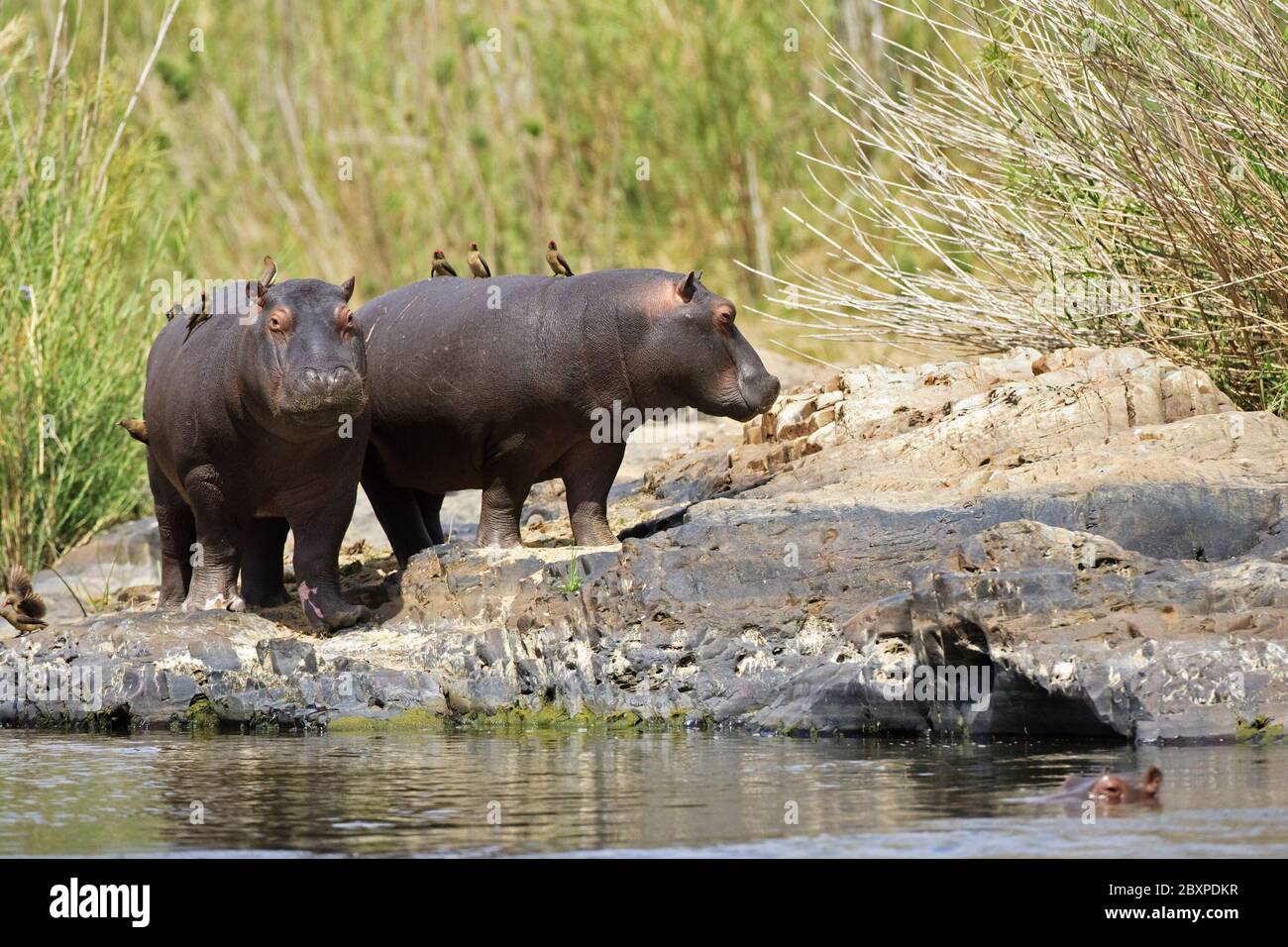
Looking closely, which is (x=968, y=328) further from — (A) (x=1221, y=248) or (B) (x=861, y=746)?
(B) (x=861, y=746)

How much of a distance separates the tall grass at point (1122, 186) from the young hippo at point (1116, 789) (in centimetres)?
368

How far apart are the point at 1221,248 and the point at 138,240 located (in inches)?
314

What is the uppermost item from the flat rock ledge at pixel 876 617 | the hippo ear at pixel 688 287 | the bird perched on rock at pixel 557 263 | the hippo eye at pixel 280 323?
the bird perched on rock at pixel 557 263

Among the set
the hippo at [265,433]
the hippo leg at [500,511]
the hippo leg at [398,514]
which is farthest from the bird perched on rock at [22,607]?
the hippo leg at [500,511]

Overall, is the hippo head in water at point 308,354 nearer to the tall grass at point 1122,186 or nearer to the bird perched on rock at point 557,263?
the bird perched on rock at point 557,263

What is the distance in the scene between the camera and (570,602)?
318 inches

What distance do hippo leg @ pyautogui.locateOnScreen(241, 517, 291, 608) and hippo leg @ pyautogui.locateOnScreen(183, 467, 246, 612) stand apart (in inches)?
8.4

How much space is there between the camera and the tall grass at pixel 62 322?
11203 mm

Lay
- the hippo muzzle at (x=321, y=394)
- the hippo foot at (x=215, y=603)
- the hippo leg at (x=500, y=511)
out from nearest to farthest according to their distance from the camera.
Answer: the hippo muzzle at (x=321, y=394) → the hippo foot at (x=215, y=603) → the hippo leg at (x=500, y=511)

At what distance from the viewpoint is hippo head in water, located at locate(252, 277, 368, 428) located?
7770mm

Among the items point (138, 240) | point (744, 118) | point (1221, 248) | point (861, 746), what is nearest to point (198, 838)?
point (861, 746)

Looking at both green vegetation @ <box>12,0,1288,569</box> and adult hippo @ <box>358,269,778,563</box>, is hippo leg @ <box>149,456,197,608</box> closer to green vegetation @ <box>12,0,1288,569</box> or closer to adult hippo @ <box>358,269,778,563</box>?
adult hippo @ <box>358,269,778,563</box>
